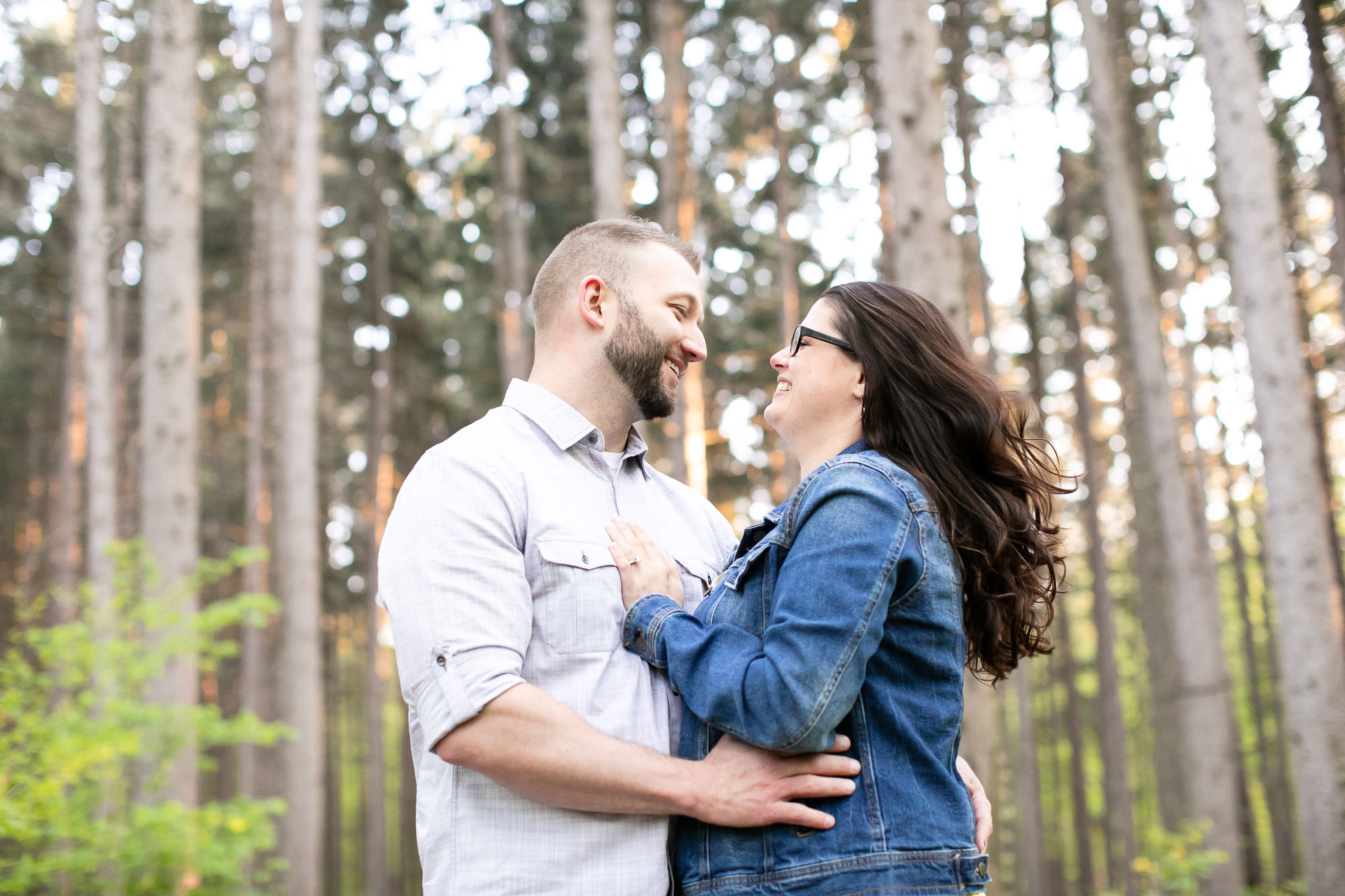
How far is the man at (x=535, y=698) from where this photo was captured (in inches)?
81.4

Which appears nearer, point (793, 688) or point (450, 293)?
point (793, 688)

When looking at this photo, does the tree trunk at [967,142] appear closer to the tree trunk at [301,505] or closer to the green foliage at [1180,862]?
the green foliage at [1180,862]

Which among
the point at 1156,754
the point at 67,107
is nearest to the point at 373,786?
the point at 67,107

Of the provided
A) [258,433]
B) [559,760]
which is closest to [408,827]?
[258,433]

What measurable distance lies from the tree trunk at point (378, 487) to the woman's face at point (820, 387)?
16.7m

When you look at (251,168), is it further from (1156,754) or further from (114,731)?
(1156,754)

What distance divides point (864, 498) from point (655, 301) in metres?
0.94

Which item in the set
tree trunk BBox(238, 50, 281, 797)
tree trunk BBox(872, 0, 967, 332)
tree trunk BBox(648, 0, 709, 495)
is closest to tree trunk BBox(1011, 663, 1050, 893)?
tree trunk BBox(648, 0, 709, 495)

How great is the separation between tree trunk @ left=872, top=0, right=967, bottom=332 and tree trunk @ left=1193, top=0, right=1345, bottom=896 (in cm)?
329

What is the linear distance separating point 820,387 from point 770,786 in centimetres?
106

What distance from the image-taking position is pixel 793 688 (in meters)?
1.97

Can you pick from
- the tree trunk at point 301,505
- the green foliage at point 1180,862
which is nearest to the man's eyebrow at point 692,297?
the green foliage at point 1180,862

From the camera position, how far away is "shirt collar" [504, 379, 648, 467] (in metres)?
2.67

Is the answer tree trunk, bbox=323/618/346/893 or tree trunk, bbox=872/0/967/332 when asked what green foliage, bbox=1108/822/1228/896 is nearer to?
tree trunk, bbox=872/0/967/332
